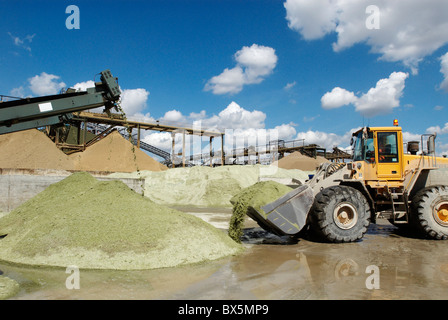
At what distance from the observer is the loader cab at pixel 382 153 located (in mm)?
7047

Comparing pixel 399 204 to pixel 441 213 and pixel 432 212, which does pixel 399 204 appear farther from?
pixel 441 213

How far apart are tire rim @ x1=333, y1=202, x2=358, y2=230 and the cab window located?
1.58 m

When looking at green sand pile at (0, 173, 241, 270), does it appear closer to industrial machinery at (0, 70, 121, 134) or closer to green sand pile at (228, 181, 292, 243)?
green sand pile at (228, 181, 292, 243)

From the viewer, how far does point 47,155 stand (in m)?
16.8

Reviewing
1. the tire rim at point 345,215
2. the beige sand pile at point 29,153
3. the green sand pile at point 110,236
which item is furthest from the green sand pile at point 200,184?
the tire rim at point 345,215

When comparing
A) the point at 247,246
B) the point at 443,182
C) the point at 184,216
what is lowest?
the point at 247,246

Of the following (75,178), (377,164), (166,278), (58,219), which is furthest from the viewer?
(75,178)

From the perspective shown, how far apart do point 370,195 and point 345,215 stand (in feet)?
3.77

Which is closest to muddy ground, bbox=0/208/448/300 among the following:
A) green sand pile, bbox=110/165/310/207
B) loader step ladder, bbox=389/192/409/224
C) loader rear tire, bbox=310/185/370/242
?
loader rear tire, bbox=310/185/370/242

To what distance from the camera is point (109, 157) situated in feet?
68.8
